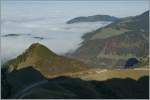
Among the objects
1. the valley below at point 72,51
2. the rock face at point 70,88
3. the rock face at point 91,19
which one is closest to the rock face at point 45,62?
the valley below at point 72,51

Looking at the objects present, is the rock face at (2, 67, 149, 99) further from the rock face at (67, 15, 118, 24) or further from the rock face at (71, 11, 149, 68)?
A: the rock face at (67, 15, 118, 24)

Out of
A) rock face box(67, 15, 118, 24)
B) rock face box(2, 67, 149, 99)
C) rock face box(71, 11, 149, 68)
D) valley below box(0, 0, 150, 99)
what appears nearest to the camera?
rock face box(2, 67, 149, 99)

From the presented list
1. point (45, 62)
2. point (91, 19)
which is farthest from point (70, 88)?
point (91, 19)

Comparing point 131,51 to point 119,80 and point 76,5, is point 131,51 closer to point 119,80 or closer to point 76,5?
point 119,80

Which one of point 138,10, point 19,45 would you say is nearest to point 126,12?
point 138,10

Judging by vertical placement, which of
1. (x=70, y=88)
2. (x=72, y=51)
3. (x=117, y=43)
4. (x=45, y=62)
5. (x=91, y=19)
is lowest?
(x=70, y=88)

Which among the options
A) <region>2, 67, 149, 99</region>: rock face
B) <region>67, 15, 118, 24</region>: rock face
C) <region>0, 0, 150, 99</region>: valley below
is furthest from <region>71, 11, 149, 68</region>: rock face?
<region>2, 67, 149, 99</region>: rock face

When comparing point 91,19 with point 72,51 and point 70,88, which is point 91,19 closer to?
point 72,51

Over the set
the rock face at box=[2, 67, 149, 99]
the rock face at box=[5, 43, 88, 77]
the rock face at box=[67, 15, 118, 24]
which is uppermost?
the rock face at box=[67, 15, 118, 24]
